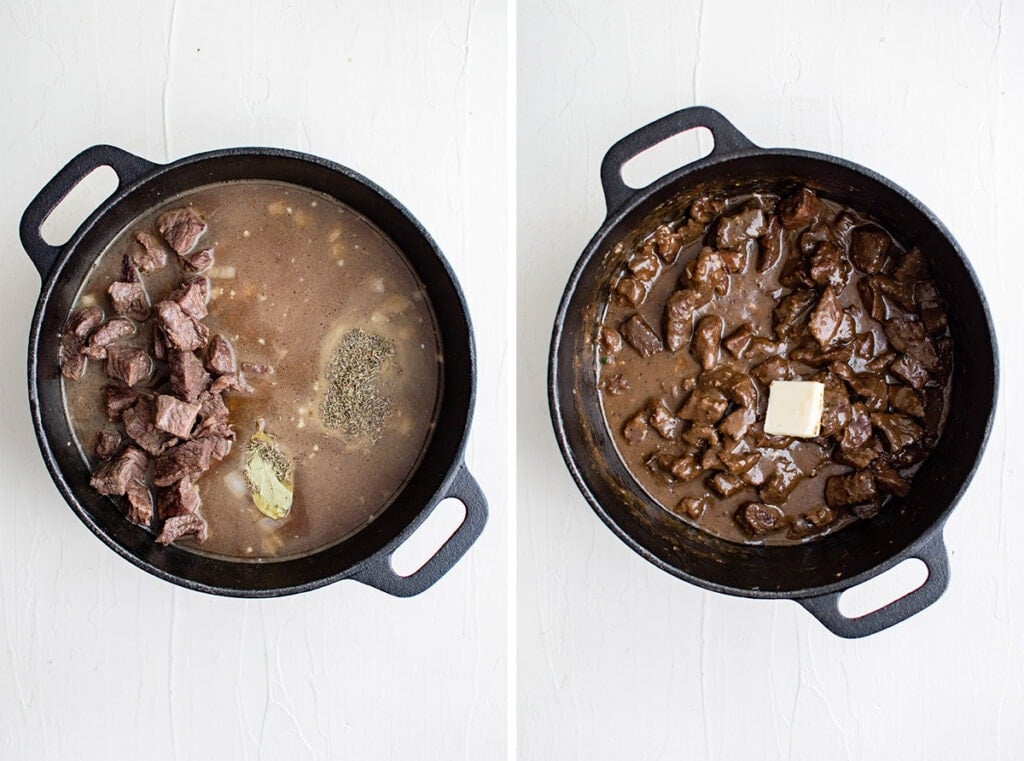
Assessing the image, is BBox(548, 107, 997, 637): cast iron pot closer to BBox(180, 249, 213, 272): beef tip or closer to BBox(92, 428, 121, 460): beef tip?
BBox(180, 249, 213, 272): beef tip

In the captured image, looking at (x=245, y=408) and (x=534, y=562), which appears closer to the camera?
(x=245, y=408)

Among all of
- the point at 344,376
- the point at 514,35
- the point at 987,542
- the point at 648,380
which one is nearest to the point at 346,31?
the point at 514,35

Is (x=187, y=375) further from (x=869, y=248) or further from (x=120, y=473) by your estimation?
(x=869, y=248)

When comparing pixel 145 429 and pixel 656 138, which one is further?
pixel 145 429

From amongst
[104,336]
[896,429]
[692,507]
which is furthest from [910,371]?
[104,336]

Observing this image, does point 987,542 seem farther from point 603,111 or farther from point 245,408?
point 245,408

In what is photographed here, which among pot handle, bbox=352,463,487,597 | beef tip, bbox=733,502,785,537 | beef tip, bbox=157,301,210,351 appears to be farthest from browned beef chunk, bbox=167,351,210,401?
beef tip, bbox=733,502,785,537
